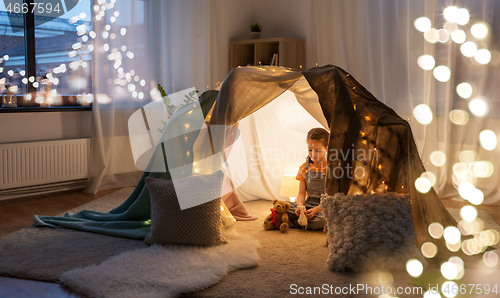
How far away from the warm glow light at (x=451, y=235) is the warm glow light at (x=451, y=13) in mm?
2025

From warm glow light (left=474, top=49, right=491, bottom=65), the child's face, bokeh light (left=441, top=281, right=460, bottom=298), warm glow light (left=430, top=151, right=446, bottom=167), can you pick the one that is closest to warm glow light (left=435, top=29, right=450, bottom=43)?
warm glow light (left=474, top=49, right=491, bottom=65)

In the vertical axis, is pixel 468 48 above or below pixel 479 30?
below

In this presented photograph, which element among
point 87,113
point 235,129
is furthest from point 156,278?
point 87,113

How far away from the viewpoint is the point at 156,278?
1.89 metres

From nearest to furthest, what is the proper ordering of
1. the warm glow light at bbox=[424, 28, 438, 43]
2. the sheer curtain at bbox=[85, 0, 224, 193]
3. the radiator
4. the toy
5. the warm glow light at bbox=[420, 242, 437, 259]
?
1. the warm glow light at bbox=[420, 242, 437, 259]
2. the toy
3. the radiator
4. the warm glow light at bbox=[424, 28, 438, 43]
5. the sheer curtain at bbox=[85, 0, 224, 193]

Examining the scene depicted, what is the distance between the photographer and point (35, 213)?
308cm

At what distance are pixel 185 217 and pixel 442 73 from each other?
261cm

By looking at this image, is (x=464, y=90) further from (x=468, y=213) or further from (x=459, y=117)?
(x=468, y=213)

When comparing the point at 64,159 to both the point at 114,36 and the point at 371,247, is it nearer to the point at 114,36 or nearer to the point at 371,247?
the point at 114,36

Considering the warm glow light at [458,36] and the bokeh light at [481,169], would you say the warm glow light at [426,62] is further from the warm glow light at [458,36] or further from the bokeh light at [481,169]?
the bokeh light at [481,169]

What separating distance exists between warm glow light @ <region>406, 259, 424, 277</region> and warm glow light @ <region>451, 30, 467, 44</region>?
2.25m

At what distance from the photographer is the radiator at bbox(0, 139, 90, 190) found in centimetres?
340

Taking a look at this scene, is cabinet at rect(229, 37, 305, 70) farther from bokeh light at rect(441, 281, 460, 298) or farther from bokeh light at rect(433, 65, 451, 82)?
bokeh light at rect(441, 281, 460, 298)

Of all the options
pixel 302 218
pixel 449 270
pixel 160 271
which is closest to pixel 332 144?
pixel 302 218
